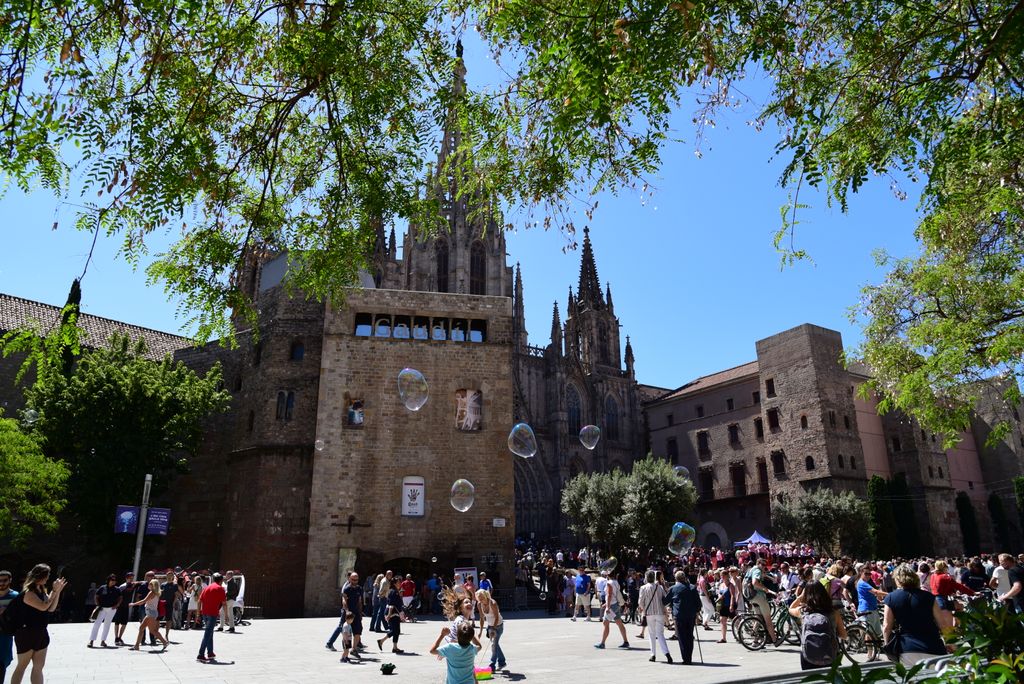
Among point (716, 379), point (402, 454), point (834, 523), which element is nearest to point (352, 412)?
point (402, 454)

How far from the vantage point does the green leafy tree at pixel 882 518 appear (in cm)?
4288

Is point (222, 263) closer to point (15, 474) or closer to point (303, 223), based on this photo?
point (303, 223)

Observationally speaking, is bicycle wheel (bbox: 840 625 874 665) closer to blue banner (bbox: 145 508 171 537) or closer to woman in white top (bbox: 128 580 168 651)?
woman in white top (bbox: 128 580 168 651)

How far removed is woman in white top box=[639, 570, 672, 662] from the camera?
12.5m

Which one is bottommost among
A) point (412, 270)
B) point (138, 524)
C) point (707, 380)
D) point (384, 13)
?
point (138, 524)

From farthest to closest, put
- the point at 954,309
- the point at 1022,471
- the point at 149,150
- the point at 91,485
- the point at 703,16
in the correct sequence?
1. the point at 1022,471
2. the point at 91,485
3. the point at 954,309
4. the point at 149,150
5. the point at 703,16

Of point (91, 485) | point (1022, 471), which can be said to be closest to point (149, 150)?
point (91, 485)

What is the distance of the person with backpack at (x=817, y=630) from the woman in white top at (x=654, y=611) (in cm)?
566

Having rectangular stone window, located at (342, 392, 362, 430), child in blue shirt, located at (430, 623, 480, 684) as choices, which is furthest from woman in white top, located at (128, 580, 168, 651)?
rectangular stone window, located at (342, 392, 362, 430)

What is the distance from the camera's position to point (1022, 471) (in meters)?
53.8

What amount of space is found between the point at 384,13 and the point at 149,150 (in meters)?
2.88

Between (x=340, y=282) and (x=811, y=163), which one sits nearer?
(x=811, y=163)

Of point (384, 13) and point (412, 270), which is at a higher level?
point (412, 270)

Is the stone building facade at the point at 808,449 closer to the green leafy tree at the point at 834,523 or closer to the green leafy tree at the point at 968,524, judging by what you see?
the green leafy tree at the point at 968,524
